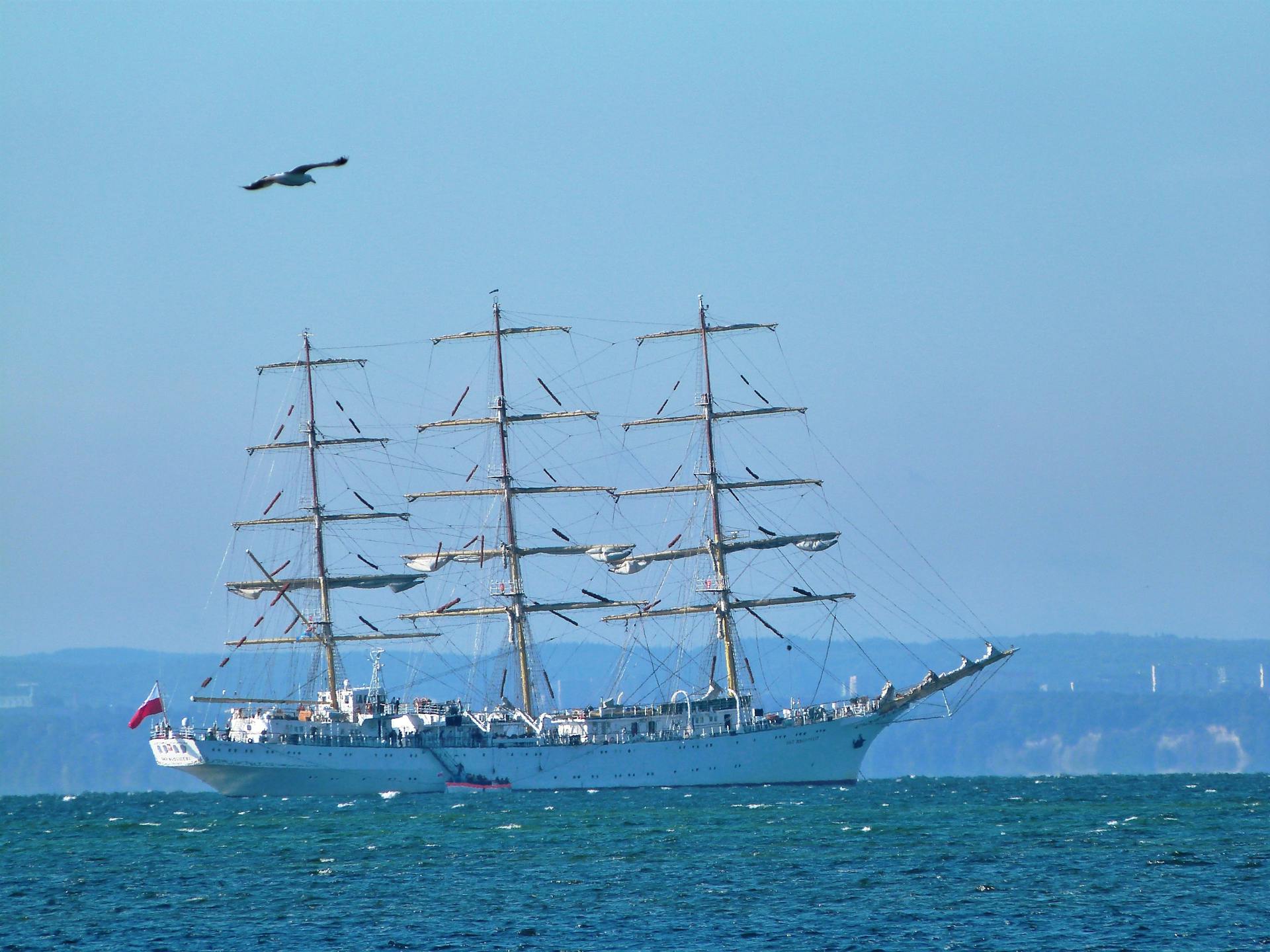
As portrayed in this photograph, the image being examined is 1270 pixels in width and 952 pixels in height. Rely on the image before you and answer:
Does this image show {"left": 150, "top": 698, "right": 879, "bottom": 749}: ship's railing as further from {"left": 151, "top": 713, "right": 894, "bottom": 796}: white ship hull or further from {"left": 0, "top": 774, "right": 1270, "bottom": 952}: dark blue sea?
{"left": 0, "top": 774, "right": 1270, "bottom": 952}: dark blue sea

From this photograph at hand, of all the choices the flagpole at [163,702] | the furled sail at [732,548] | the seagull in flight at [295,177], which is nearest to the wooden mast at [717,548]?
the furled sail at [732,548]

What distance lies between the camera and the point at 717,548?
124812mm

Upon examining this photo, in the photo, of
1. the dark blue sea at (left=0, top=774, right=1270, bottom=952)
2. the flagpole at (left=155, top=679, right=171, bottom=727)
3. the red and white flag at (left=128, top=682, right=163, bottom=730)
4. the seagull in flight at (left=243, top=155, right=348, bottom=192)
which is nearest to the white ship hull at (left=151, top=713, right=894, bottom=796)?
the flagpole at (left=155, top=679, right=171, bottom=727)

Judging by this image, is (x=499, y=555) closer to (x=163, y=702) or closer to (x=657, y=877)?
(x=163, y=702)

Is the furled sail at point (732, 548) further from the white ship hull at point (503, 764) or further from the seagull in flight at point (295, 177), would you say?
the seagull in flight at point (295, 177)

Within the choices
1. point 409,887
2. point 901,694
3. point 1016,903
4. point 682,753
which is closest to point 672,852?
point 409,887

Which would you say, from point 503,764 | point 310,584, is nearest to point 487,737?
point 503,764

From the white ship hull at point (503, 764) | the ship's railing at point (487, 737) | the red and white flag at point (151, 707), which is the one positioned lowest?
the white ship hull at point (503, 764)

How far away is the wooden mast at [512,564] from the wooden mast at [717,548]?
12.5 m

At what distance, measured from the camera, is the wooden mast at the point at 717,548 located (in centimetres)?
12188

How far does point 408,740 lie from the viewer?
11588 cm

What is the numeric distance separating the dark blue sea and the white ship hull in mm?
8815

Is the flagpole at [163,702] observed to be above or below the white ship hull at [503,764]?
above

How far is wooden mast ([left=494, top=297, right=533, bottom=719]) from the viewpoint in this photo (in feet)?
401
